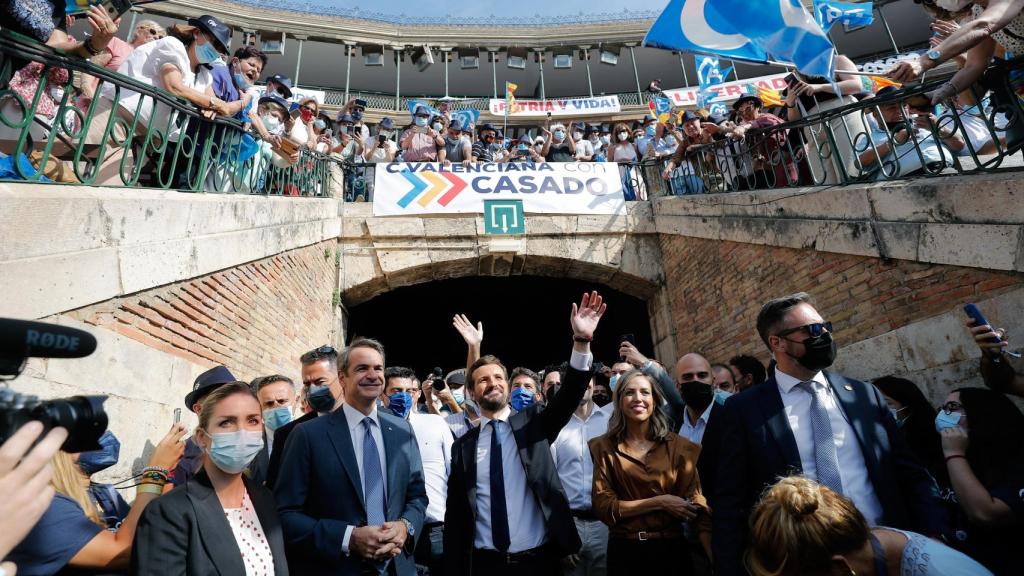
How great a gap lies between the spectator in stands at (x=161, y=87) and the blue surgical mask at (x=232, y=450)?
2.70 m

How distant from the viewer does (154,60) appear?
15.4ft

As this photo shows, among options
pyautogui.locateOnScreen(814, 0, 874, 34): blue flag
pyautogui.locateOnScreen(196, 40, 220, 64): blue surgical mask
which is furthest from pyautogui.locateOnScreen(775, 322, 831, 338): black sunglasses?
pyautogui.locateOnScreen(814, 0, 874, 34): blue flag

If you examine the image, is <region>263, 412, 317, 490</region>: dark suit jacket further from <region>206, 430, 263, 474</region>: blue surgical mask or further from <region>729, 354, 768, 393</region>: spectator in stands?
<region>729, 354, 768, 393</region>: spectator in stands

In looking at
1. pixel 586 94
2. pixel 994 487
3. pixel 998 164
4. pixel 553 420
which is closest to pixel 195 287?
pixel 553 420

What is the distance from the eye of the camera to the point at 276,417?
3725mm

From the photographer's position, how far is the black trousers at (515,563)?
9.45 ft

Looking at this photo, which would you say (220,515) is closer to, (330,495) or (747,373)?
(330,495)

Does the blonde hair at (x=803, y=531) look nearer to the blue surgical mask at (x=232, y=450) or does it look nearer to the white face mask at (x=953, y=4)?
the blue surgical mask at (x=232, y=450)

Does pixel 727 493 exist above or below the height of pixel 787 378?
below

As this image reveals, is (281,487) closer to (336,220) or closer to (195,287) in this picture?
(195,287)

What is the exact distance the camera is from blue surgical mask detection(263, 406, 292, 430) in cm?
371

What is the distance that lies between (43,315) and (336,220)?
6029 millimetres

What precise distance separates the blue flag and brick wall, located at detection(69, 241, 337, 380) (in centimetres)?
1666

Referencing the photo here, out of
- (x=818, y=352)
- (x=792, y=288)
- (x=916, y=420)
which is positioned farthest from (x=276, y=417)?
(x=792, y=288)
